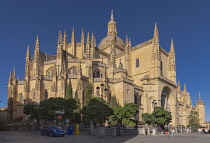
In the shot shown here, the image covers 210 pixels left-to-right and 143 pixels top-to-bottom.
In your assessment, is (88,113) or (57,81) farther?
(57,81)

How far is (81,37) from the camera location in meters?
59.0

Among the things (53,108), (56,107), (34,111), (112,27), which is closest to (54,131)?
(56,107)

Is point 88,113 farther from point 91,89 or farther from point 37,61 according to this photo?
point 37,61

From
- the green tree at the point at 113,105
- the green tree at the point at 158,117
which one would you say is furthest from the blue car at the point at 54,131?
the green tree at the point at 158,117

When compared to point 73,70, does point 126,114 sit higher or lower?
lower

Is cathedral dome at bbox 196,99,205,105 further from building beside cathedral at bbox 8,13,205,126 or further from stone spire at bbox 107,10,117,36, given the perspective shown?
stone spire at bbox 107,10,117,36

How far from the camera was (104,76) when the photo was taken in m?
42.6

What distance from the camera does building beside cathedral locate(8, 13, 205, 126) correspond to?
131 ft

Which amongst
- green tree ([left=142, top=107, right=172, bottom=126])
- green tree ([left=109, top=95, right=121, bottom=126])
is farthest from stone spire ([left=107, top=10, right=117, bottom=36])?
green tree ([left=142, top=107, right=172, bottom=126])

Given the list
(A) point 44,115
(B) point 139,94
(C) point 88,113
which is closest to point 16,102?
(A) point 44,115

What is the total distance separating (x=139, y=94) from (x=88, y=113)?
63.6 ft

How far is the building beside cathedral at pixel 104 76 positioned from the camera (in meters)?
39.8

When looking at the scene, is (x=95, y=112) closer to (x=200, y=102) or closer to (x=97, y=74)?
(x=97, y=74)

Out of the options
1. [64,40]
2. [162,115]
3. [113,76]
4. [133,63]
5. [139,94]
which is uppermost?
[64,40]
